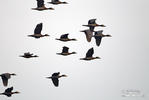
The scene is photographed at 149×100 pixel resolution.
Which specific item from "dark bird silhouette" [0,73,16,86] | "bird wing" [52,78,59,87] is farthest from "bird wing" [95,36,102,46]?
"dark bird silhouette" [0,73,16,86]

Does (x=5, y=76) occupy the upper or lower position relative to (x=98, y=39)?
lower

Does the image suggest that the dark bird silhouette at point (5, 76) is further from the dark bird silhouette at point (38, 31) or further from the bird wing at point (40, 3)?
the bird wing at point (40, 3)

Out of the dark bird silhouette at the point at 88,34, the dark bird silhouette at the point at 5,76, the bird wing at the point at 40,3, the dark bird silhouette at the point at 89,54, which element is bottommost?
the dark bird silhouette at the point at 5,76

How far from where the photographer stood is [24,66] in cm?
195

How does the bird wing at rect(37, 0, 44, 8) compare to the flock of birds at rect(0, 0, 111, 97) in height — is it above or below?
above

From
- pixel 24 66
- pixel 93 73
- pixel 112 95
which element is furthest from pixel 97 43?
pixel 24 66

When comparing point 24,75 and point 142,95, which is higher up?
point 24,75

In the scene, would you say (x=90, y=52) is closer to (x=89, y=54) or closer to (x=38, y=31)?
(x=89, y=54)

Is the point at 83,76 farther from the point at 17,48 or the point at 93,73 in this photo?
the point at 17,48

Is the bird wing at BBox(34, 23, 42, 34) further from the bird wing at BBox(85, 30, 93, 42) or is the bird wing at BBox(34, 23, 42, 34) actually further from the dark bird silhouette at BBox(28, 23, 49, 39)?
the bird wing at BBox(85, 30, 93, 42)

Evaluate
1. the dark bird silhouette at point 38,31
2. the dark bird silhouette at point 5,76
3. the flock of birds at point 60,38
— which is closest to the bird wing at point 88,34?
the flock of birds at point 60,38

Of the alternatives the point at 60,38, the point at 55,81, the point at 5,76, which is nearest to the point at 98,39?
the point at 60,38

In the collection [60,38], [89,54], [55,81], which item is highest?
[60,38]

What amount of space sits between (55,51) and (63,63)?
0.09m
